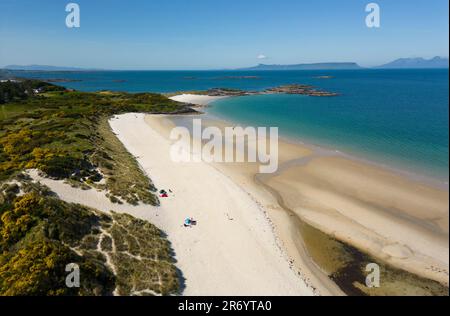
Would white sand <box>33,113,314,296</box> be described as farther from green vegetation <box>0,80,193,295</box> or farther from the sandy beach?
green vegetation <box>0,80,193,295</box>

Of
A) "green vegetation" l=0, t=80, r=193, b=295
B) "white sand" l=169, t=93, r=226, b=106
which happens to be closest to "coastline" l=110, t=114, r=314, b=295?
"green vegetation" l=0, t=80, r=193, b=295

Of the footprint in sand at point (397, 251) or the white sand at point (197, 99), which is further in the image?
Result: the white sand at point (197, 99)

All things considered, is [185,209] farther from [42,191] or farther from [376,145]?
[376,145]

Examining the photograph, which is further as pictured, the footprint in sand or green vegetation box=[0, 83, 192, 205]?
green vegetation box=[0, 83, 192, 205]

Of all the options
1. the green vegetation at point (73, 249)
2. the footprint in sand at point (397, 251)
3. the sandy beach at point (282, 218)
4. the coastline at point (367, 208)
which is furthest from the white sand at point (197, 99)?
the footprint in sand at point (397, 251)

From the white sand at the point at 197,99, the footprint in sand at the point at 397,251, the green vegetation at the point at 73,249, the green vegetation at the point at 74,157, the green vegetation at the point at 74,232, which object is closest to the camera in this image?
the green vegetation at the point at 73,249

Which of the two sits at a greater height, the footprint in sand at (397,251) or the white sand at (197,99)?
the white sand at (197,99)

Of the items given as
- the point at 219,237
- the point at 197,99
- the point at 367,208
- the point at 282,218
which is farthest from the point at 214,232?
the point at 197,99

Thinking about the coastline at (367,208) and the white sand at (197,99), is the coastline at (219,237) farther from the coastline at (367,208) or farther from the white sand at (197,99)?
the white sand at (197,99)

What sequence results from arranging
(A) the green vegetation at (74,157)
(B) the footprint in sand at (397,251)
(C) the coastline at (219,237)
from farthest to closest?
(A) the green vegetation at (74,157) < (B) the footprint in sand at (397,251) < (C) the coastline at (219,237)
